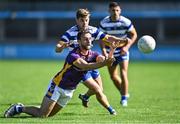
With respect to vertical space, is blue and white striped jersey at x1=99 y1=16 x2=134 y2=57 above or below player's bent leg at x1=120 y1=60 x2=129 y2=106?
above

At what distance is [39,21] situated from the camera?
43.1m

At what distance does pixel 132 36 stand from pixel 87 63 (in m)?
3.94

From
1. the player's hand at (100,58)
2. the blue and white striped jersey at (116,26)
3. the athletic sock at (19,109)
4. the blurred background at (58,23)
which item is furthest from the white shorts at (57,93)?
the blurred background at (58,23)

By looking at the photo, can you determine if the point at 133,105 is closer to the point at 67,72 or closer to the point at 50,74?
the point at 67,72

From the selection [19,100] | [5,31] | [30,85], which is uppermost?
[19,100]

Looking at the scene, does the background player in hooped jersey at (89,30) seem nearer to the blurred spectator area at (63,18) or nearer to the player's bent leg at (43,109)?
the player's bent leg at (43,109)

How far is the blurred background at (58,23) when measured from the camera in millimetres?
39281

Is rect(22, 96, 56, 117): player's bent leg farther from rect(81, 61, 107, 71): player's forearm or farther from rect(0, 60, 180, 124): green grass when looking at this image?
rect(81, 61, 107, 71): player's forearm

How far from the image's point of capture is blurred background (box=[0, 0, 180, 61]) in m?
39.3

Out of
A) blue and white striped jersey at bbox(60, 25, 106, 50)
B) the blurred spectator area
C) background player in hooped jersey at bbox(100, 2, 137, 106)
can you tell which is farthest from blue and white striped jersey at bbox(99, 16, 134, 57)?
the blurred spectator area

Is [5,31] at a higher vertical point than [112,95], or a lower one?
lower

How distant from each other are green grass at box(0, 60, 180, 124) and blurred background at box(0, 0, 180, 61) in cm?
1118

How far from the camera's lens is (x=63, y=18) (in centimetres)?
4203

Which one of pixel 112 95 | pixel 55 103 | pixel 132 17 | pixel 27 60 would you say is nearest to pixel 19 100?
pixel 112 95
